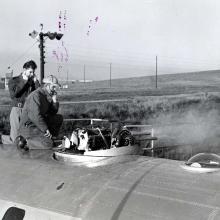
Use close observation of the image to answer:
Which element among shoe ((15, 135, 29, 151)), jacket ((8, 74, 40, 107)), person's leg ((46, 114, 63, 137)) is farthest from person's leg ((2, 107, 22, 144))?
shoe ((15, 135, 29, 151))

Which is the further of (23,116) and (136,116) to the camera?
(136,116)

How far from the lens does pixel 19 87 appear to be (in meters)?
9.80

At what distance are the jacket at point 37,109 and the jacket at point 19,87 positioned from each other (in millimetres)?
1873

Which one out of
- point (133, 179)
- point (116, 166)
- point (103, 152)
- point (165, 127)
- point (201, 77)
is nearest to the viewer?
point (133, 179)

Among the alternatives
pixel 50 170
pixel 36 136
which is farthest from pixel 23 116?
pixel 50 170

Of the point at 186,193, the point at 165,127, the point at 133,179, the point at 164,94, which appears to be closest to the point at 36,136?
the point at 133,179

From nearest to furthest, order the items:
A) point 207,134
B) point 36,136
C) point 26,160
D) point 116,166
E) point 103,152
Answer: point 116,166 < point 103,152 < point 26,160 < point 36,136 < point 207,134

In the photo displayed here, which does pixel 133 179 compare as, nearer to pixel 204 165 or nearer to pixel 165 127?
pixel 204 165

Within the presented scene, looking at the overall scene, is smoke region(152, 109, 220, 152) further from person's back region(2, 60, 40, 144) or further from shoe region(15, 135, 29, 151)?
shoe region(15, 135, 29, 151)

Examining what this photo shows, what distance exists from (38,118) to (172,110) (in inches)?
854

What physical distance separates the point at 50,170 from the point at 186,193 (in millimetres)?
2061

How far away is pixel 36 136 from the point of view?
7.88 m

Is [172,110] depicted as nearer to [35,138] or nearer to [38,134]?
[38,134]

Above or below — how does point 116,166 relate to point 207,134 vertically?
above
